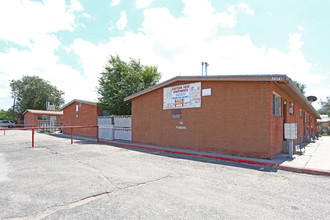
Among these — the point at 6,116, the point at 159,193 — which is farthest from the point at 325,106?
the point at 6,116

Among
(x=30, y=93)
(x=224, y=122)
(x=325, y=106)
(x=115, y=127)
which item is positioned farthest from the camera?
(x=325, y=106)

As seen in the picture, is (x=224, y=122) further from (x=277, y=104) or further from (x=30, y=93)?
(x=30, y=93)

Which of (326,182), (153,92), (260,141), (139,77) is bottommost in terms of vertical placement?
(326,182)

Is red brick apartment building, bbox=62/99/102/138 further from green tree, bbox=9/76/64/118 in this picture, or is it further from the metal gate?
green tree, bbox=9/76/64/118

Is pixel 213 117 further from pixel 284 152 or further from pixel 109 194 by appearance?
pixel 109 194

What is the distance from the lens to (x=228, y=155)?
9.06 meters

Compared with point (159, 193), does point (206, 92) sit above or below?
above

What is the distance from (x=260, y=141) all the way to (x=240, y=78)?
111 inches

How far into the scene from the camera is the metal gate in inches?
601

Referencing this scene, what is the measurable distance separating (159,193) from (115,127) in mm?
12579

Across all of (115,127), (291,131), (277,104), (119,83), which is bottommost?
(115,127)

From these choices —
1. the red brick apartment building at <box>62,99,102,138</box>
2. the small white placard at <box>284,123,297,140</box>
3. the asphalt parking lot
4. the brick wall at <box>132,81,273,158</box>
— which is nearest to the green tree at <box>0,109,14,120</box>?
the red brick apartment building at <box>62,99,102,138</box>

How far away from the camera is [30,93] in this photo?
5056cm

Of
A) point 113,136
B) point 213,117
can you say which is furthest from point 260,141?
point 113,136
